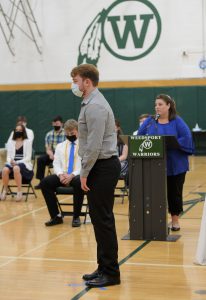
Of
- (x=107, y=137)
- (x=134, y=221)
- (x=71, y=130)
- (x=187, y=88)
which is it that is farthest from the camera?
(x=187, y=88)

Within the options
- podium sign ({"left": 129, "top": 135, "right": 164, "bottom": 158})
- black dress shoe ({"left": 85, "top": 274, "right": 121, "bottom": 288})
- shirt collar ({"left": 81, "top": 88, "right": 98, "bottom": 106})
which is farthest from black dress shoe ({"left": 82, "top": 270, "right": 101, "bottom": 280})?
podium sign ({"left": 129, "top": 135, "right": 164, "bottom": 158})

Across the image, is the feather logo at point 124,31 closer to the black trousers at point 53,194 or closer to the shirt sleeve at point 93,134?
the black trousers at point 53,194

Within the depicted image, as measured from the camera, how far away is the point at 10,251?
21.1 ft

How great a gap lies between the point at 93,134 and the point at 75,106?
1544 cm

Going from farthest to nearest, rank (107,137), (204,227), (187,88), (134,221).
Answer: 1. (187,88)
2. (134,221)
3. (204,227)
4. (107,137)

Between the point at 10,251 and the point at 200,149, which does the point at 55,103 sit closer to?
the point at 200,149

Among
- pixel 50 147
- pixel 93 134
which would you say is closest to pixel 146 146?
pixel 93 134

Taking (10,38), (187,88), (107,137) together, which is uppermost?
(10,38)

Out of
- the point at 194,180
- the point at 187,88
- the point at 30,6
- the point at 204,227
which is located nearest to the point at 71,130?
the point at 204,227

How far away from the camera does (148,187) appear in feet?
22.4

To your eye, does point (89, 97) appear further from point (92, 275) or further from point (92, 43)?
point (92, 43)

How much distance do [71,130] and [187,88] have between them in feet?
36.5

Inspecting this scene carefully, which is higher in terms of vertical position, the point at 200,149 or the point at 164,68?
the point at 164,68

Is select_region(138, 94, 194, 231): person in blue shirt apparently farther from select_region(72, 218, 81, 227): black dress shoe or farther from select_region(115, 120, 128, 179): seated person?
select_region(115, 120, 128, 179): seated person
